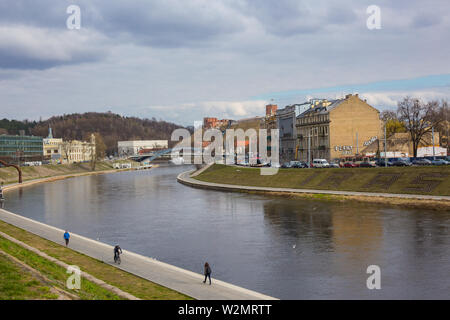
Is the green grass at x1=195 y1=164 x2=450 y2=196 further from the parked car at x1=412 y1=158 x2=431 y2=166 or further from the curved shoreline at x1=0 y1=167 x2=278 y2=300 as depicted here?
the curved shoreline at x1=0 y1=167 x2=278 y2=300

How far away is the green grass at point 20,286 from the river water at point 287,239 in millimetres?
9386

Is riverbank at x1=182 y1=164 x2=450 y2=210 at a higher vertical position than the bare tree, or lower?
lower

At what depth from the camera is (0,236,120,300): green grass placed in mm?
18781

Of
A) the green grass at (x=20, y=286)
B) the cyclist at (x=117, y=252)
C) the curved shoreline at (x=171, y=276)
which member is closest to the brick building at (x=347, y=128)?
the curved shoreline at (x=171, y=276)

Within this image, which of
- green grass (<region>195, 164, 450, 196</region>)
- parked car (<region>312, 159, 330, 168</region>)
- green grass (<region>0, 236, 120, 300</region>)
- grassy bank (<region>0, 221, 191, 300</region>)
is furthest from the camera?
parked car (<region>312, 159, 330, 168</region>)

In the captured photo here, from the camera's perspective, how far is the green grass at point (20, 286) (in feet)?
54.0

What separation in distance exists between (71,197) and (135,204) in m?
16.4

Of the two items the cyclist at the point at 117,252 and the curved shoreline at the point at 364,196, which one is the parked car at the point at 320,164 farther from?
the cyclist at the point at 117,252

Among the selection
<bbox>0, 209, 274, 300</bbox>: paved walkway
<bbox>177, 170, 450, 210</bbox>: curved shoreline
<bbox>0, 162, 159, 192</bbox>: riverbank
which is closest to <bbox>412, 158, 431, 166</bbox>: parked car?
<bbox>177, 170, 450, 210</bbox>: curved shoreline

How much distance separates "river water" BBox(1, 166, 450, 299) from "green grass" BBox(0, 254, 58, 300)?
939 centimetres

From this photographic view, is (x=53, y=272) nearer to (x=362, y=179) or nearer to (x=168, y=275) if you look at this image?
(x=168, y=275)
